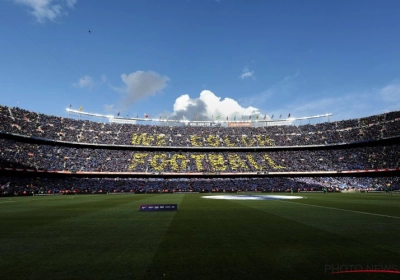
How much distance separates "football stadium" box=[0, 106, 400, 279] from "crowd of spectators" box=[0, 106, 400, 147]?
378 mm

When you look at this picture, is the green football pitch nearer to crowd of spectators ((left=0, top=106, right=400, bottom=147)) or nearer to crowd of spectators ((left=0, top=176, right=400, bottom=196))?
crowd of spectators ((left=0, top=176, right=400, bottom=196))

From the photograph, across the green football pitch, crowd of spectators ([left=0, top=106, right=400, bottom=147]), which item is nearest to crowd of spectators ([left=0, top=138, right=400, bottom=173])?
crowd of spectators ([left=0, top=106, right=400, bottom=147])

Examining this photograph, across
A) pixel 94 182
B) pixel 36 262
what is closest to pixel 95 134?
pixel 94 182

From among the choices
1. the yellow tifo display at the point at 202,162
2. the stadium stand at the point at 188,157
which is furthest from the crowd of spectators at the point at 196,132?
the yellow tifo display at the point at 202,162

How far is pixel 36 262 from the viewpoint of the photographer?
686cm

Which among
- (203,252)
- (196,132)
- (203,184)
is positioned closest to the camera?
(203,252)

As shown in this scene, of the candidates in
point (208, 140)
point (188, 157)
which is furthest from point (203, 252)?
point (208, 140)

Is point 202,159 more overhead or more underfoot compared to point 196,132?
more underfoot

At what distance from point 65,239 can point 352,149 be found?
7583cm

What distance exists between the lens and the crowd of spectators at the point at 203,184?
191 feet

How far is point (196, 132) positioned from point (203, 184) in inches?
909

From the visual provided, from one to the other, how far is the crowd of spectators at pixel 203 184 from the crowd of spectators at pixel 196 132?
11.5 meters

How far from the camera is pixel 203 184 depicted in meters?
66.1

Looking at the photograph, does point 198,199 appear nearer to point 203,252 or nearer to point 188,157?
point 203,252
